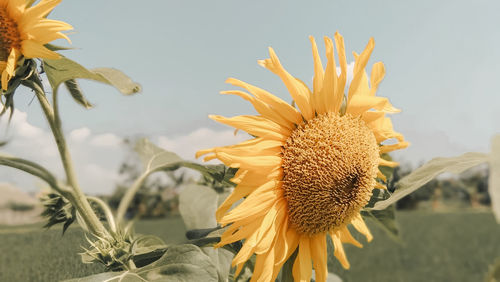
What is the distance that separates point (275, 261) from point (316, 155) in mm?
142

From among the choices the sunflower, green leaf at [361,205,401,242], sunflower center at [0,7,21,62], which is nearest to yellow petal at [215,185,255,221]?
the sunflower

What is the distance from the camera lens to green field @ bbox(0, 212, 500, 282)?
2.30 ft

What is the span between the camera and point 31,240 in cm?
87

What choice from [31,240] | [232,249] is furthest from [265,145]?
[31,240]

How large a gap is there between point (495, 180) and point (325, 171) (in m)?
0.28

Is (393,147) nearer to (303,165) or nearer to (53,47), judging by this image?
(303,165)

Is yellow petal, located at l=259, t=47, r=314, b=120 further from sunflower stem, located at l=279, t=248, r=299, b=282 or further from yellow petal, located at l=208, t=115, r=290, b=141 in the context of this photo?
sunflower stem, located at l=279, t=248, r=299, b=282

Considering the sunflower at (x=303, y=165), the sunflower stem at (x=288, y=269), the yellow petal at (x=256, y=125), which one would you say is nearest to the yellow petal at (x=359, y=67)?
the sunflower at (x=303, y=165)

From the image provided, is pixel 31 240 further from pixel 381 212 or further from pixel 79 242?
pixel 381 212

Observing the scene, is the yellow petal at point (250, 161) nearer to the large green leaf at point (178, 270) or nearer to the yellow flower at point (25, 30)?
the large green leaf at point (178, 270)

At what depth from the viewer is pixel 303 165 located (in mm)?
531

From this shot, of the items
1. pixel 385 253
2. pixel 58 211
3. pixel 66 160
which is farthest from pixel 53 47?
pixel 385 253

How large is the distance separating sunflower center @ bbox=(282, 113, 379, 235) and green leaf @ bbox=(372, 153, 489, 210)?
0.05 m

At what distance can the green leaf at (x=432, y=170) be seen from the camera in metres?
0.43
